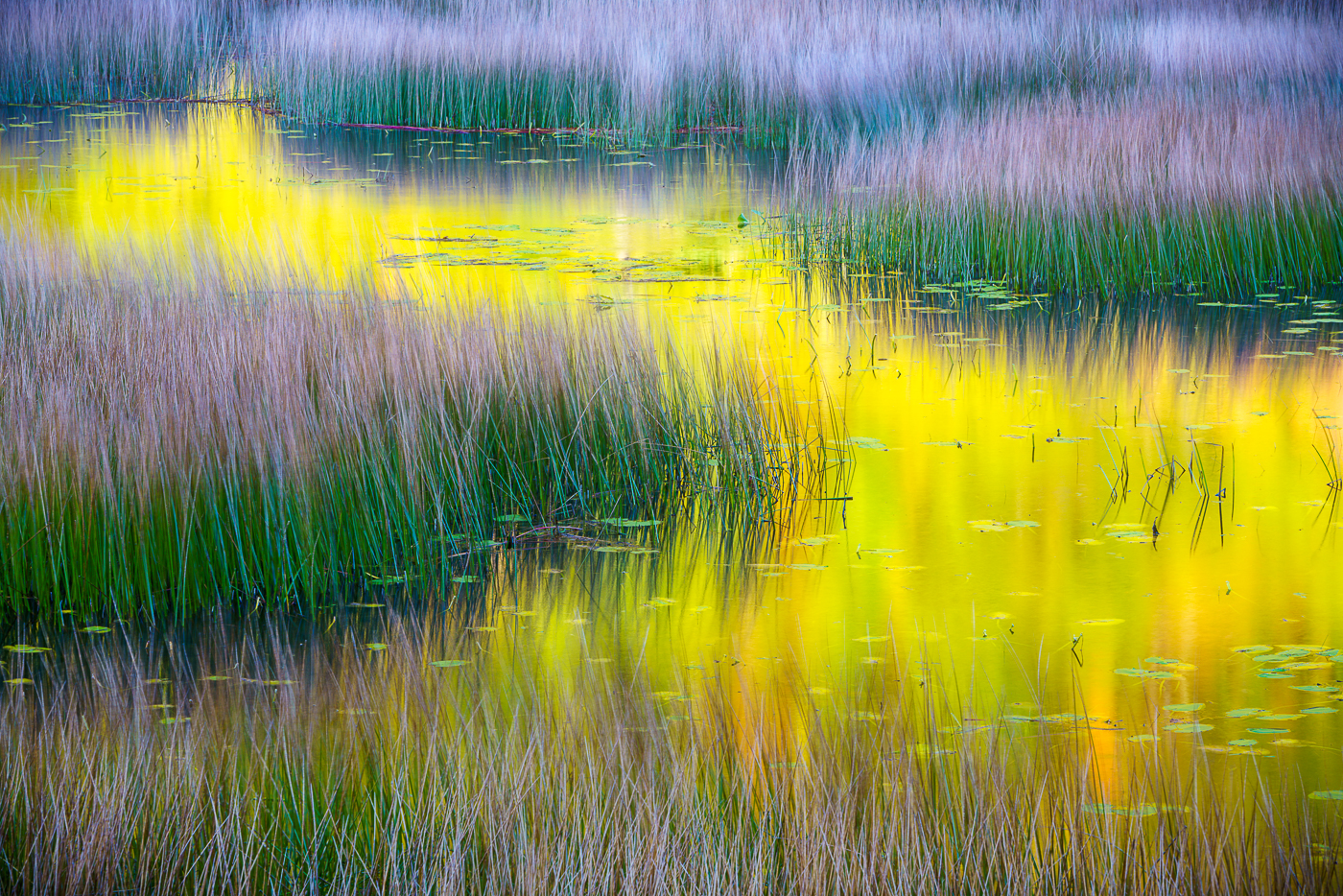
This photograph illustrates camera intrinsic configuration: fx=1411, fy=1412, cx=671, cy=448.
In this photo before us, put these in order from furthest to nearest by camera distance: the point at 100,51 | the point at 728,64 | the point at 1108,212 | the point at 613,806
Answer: the point at 100,51 < the point at 728,64 < the point at 1108,212 < the point at 613,806

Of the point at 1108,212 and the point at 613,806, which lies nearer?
the point at 613,806

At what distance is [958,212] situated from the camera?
785 centimetres

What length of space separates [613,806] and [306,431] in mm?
1966

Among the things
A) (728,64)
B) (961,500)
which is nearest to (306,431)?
(961,500)

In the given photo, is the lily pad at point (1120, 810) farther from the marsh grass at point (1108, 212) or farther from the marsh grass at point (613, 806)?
the marsh grass at point (1108, 212)

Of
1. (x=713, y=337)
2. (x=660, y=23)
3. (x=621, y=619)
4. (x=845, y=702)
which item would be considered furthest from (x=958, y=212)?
(x=660, y=23)

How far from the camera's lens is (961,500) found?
4.66 m

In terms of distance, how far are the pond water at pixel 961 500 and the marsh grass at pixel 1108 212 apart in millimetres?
197

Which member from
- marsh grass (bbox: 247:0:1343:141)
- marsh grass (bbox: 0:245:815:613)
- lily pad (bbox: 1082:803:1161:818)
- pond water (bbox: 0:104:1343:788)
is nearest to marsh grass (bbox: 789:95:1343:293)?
pond water (bbox: 0:104:1343:788)

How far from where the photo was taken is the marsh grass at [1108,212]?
7625 mm

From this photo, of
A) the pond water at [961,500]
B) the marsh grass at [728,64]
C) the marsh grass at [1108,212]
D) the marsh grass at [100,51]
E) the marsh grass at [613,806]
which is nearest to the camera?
the marsh grass at [613,806]

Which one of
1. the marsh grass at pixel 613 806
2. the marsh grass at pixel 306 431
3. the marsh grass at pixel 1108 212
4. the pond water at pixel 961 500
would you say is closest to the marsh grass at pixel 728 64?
the pond water at pixel 961 500

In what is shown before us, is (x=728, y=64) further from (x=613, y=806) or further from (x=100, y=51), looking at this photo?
(x=613, y=806)

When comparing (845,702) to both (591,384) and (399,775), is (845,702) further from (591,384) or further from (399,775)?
(591,384)
